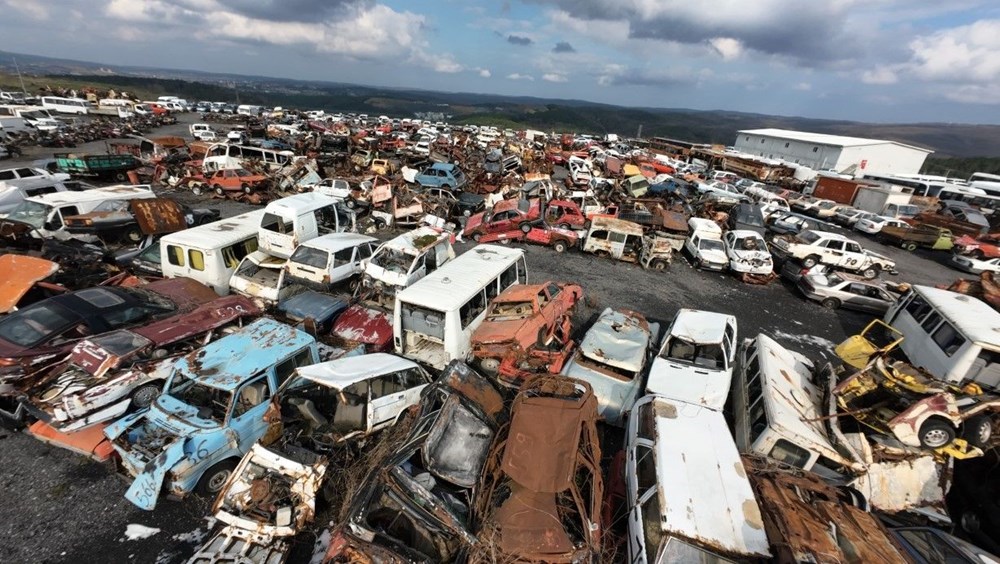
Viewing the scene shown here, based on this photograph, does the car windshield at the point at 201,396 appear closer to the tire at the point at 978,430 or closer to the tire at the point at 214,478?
the tire at the point at 214,478

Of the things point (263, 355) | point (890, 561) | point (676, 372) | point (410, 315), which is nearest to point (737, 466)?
point (890, 561)

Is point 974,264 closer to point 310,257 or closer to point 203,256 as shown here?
point 310,257

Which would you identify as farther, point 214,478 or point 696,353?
point 696,353

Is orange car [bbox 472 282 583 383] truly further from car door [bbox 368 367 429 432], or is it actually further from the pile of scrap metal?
Result: the pile of scrap metal

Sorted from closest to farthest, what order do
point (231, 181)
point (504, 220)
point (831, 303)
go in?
point (831, 303)
point (504, 220)
point (231, 181)

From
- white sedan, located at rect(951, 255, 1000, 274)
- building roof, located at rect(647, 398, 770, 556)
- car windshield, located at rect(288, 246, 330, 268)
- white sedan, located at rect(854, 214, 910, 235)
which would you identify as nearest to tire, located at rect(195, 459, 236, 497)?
car windshield, located at rect(288, 246, 330, 268)

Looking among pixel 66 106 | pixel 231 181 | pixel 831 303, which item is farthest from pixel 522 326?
pixel 66 106
